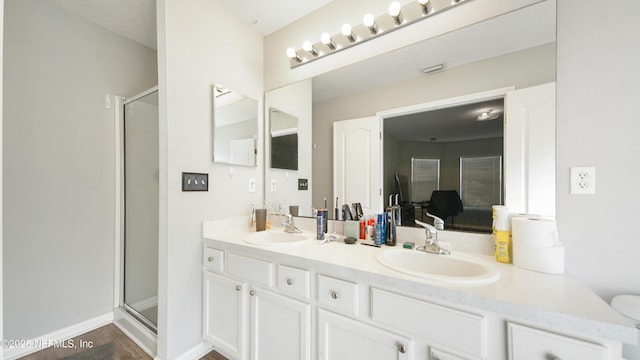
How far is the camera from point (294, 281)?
1.21 m

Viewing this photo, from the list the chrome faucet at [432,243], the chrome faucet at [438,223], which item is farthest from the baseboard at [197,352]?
the chrome faucet at [438,223]

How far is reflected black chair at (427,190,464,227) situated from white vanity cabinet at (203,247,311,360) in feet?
2.84

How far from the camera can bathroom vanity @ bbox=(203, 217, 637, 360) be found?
0.71 meters

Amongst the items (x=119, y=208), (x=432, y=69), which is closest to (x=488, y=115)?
(x=432, y=69)

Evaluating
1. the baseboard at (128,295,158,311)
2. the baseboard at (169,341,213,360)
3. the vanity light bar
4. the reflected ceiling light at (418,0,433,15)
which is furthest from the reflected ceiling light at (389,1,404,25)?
the baseboard at (128,295,158,311)

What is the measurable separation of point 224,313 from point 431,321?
1258mm

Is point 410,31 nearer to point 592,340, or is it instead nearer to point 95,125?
point 592,340

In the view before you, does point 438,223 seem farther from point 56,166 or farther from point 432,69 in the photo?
point 56,166

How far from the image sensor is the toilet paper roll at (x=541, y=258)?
0.95 metres

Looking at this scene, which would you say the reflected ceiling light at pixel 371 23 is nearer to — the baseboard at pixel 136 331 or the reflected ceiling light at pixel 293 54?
the reflected ceiling light at pixel 293 54

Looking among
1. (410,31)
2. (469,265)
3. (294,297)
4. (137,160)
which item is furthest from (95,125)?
(469,265)

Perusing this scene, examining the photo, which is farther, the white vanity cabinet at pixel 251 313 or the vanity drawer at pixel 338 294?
the white vanity cabinet at pixel 251 313

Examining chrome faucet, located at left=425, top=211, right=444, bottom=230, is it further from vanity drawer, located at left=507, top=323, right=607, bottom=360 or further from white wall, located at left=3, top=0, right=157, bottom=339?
white wall, located at left=3, top=0, right=157, bottom=339

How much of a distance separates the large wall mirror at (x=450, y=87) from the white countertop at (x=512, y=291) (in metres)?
0.39
